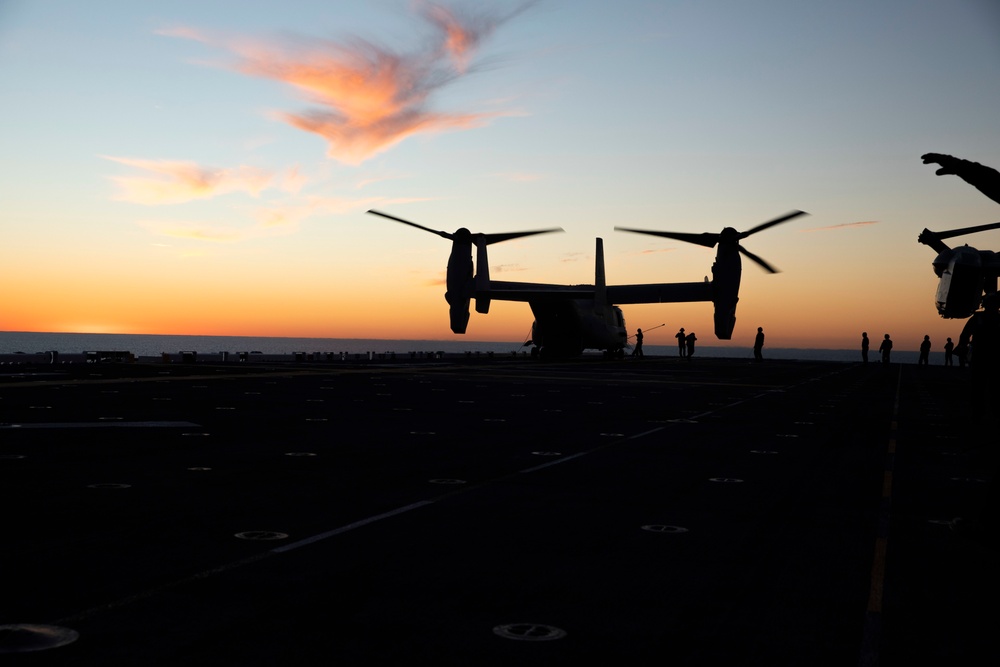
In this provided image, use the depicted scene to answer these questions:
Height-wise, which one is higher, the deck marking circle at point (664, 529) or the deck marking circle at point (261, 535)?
the deck marking circle at point (261, 535)

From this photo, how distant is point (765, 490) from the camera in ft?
35.8

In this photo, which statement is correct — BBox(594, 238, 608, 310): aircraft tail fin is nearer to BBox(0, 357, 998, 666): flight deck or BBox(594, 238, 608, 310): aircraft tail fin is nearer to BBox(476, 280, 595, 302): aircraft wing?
BBox(476, 280, 595, 302): aircraft wing

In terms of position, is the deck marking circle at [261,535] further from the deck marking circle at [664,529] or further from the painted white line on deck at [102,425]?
the painted white line on deck at [102,425]

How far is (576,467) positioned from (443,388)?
19.5 meters

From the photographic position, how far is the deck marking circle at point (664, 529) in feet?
27.3

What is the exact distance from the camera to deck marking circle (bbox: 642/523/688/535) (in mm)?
8328

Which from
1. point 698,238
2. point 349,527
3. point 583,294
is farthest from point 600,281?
point 349,527

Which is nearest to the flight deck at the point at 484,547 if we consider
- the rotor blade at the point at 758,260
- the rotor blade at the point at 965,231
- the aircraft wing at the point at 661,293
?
the rotor blade at the point at 965,231

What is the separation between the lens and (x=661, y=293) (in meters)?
60.3

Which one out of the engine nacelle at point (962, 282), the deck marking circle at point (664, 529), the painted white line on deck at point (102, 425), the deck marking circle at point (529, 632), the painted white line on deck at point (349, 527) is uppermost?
the engine nacelle at point (962, 282)

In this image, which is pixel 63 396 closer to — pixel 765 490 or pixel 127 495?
pixel 127 495

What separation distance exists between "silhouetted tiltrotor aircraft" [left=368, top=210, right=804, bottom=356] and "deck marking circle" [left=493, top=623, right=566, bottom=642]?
125 feet

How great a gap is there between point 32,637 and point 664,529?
214 inches

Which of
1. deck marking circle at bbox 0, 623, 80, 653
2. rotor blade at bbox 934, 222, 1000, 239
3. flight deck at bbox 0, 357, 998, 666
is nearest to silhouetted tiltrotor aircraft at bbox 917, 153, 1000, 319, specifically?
rotor blade at bbox 934, 222, 1000, 239
